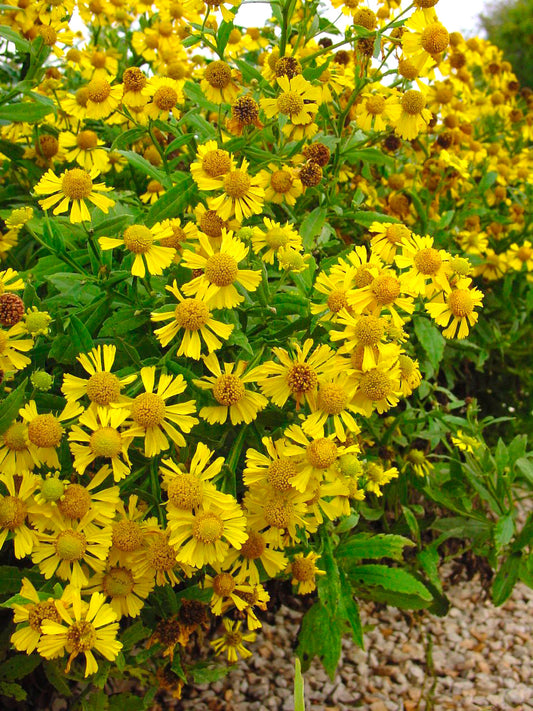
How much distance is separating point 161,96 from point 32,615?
1.00 metres

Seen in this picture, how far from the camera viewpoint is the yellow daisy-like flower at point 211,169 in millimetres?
1288

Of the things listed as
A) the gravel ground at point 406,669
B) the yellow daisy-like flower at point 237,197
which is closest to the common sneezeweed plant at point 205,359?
the yellow daisy-like flower at point 237,197

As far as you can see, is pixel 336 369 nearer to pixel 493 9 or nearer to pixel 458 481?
pixel 458 481

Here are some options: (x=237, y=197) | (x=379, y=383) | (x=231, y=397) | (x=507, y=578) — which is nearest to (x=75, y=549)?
(x=231, y=397)

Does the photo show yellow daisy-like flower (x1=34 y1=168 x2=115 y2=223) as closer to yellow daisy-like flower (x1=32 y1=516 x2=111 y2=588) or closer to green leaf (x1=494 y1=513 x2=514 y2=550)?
yellow daisy-like flower (x1=32 y1=516 x2=111 y2=588)

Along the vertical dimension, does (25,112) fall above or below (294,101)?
below

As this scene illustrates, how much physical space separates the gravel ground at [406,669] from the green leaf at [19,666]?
0.68 m

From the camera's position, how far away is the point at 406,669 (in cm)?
227

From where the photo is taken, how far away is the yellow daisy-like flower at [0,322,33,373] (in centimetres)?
120

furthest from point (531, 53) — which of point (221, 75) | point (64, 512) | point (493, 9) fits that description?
point (64, 512)

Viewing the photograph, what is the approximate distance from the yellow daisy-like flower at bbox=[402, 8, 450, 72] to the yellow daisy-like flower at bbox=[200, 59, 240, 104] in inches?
14.3

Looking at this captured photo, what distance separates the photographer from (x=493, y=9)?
13328 mm

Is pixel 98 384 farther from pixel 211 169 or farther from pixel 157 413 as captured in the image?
pixel 211 169

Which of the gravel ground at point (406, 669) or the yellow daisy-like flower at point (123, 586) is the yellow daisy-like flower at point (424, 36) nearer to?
the yellow daisy-like flower at point (123, 586)
